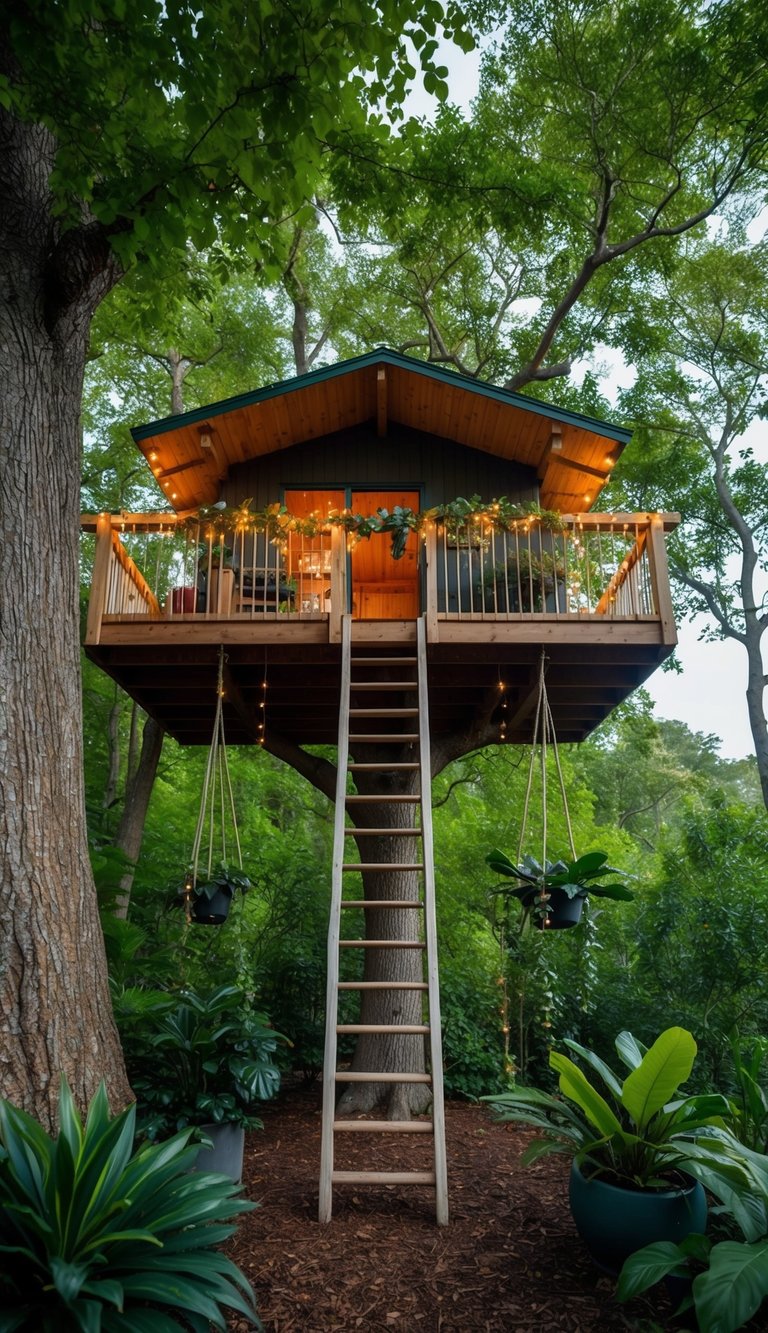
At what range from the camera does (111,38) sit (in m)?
4.23

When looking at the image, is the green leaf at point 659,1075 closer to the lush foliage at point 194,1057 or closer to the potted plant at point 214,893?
the lush foliage at point 194,1057

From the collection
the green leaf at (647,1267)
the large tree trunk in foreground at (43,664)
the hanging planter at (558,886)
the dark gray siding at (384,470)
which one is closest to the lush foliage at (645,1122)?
the green leaf at (647,1267)

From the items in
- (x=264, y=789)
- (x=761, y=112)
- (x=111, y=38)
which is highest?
(x=761, y=112)

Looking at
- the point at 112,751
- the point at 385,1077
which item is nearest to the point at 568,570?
the point at 385,1077

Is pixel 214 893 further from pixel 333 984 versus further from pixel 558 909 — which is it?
pixel 558 909

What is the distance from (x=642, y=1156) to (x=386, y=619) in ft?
16.4

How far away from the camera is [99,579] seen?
6.53 metres

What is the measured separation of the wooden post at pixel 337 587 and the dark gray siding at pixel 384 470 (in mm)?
2055

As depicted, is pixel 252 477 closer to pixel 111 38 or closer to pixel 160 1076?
pixel 111 38

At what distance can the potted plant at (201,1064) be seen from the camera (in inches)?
171

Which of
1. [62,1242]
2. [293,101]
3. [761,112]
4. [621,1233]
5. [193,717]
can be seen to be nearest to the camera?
[62,1242]

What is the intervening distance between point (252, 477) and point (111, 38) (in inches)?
185

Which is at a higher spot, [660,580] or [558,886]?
[660,580]

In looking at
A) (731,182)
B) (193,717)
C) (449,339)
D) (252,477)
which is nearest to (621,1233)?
(193,717)
